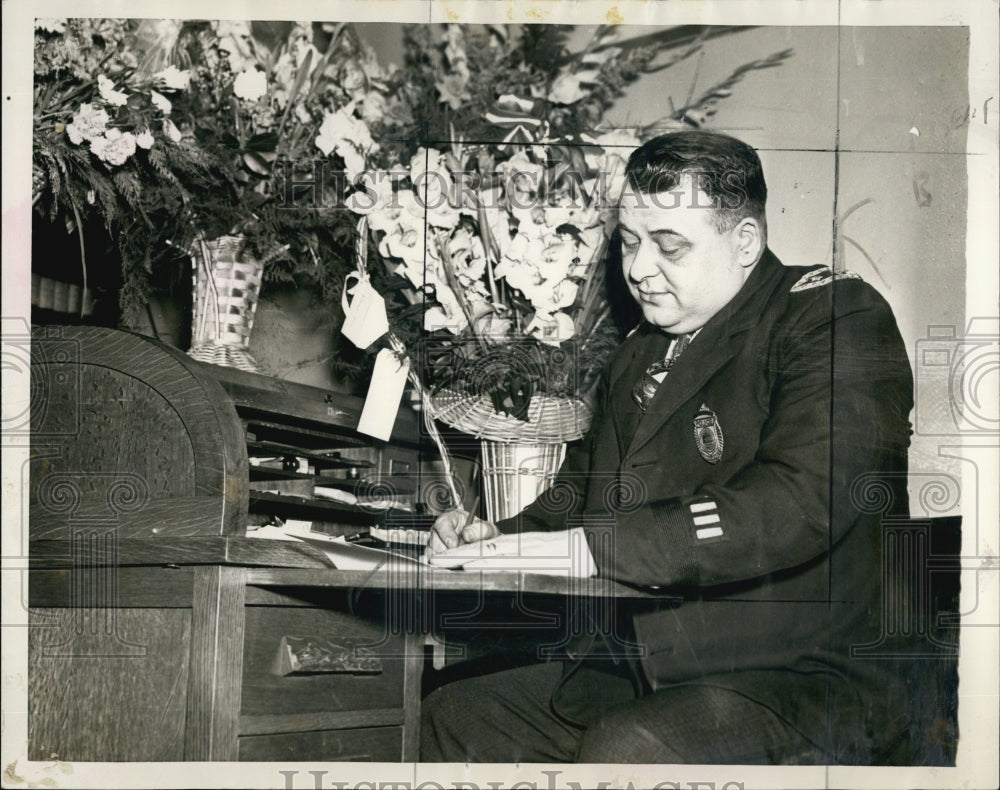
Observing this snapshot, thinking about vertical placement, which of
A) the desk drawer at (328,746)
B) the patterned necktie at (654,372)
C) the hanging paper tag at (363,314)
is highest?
the hanging paper tag at (363,314)

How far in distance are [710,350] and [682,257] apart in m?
0.20

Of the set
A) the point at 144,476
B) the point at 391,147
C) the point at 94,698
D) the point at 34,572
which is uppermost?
the point at 391,147

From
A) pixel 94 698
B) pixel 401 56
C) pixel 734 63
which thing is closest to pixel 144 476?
pixel 94 698

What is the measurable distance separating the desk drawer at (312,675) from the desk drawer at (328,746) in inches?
2.2

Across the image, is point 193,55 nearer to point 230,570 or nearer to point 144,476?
point 144,476

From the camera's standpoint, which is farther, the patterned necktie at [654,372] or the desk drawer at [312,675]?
the patterned necktie at [654,372]

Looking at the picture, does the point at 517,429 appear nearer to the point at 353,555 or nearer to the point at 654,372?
the point at 654,372

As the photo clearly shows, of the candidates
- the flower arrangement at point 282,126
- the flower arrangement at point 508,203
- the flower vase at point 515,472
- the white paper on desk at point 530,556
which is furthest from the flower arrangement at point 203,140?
the white paper on desk at point 530,556

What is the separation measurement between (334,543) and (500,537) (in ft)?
1.12

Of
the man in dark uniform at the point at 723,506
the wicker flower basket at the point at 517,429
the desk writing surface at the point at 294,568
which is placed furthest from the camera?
the wicker flower basket at the point at 517,429

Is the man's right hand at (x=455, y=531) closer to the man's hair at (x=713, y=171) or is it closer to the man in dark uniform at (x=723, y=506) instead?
the man in dark uniform at (x=723, y=506)

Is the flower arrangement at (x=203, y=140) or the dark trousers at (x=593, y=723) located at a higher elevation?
the flower arrangement at (x=203, y=140)

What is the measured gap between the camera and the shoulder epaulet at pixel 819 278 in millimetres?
2398

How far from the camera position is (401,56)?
2.48 metres
